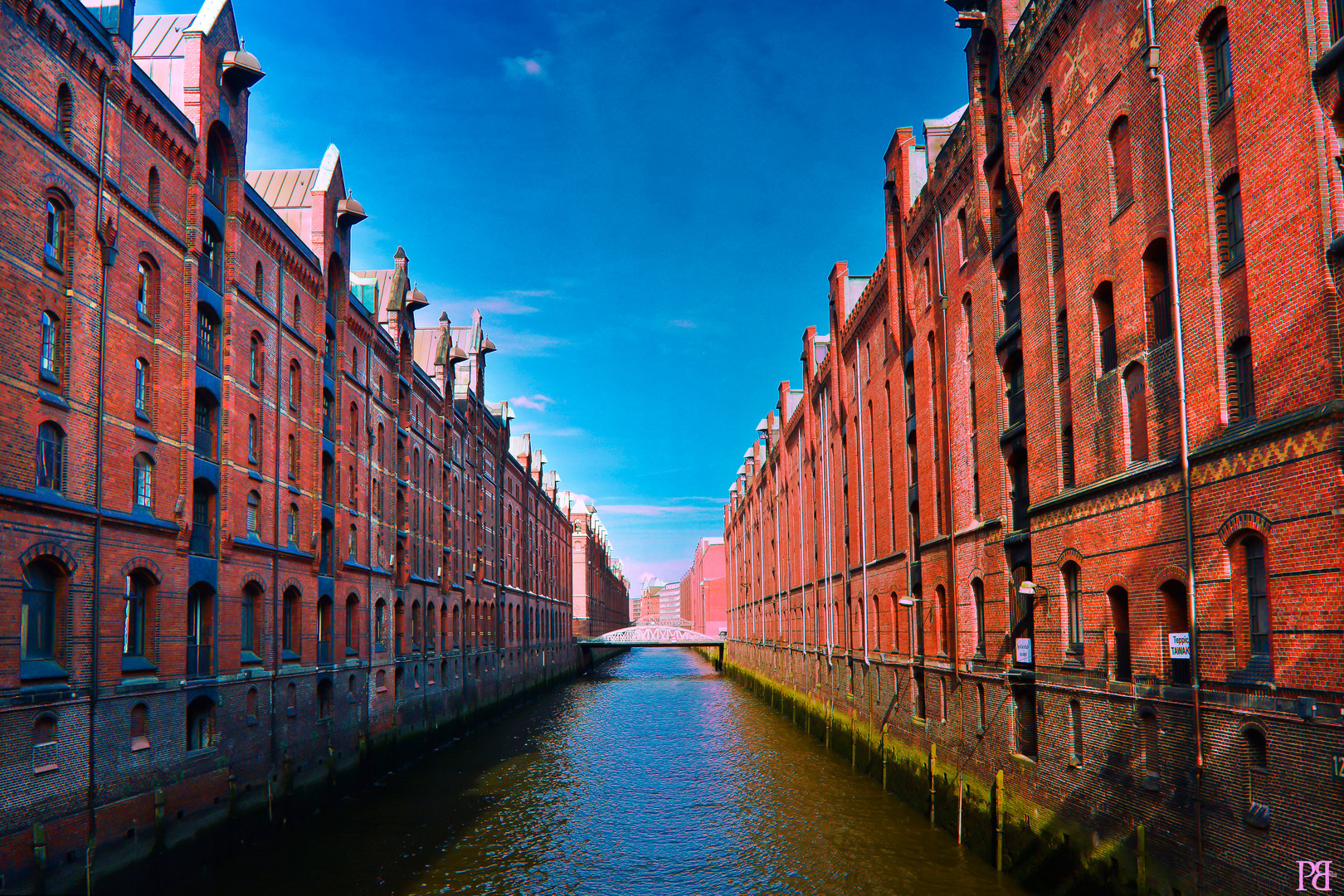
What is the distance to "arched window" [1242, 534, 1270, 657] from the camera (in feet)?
35.8

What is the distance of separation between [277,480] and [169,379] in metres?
5.93

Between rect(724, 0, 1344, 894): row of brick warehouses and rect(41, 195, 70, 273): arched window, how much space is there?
17.0 metres

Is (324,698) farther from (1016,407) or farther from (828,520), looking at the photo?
(828,520)

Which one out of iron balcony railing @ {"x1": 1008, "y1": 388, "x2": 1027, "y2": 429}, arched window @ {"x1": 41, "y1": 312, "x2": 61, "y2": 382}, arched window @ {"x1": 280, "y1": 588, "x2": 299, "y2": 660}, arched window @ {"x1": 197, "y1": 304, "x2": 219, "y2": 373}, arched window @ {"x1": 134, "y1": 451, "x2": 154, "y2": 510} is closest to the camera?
A: arched window @ {"x1": 41, "y1": 312, "x2": 61, "y2": 382}

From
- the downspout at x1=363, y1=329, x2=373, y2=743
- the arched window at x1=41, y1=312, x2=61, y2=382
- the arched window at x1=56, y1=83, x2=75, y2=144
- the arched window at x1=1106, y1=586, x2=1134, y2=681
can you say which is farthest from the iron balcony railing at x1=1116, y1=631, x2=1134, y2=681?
the downspout at x1=363, y1=329, x2=373, y2=743

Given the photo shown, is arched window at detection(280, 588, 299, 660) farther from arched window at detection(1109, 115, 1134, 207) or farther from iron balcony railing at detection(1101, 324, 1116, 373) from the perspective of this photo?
arched window at detection(1109, 115, 1134, 207)

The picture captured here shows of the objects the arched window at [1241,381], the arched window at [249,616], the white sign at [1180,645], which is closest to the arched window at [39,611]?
the arched window at [249,616]

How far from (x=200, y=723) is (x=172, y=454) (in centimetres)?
562

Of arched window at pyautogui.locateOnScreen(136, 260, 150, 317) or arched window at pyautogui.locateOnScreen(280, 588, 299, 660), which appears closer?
arched window at pyautogui.locateOnScreen(136, 260, 150, 317)

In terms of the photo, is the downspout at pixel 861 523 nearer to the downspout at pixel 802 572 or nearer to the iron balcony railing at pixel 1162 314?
the downspout at pixel 802 572

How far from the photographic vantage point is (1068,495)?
628 inches

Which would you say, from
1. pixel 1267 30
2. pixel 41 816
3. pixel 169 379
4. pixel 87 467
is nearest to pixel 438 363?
pixel 169 379

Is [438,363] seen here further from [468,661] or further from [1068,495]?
[1068,495]

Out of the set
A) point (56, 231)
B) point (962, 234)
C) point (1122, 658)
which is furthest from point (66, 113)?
point (1122, 658)
